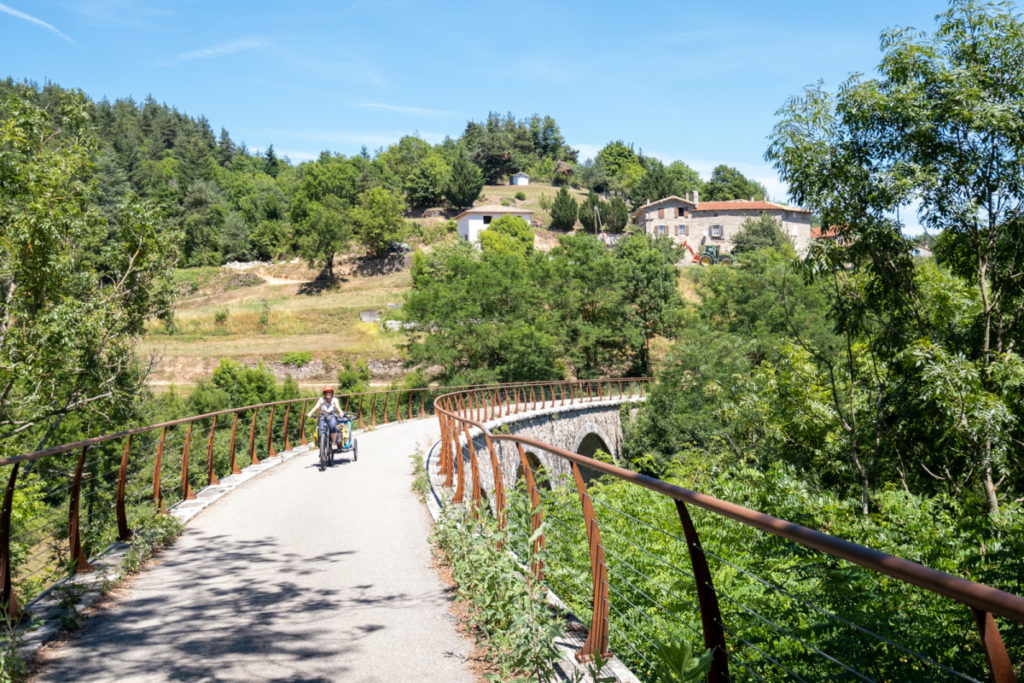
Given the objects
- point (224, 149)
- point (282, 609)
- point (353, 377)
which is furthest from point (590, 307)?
point (224, 149)

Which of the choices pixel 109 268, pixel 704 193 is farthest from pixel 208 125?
pixel 109 268

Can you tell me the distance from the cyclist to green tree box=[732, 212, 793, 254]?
8279 cm

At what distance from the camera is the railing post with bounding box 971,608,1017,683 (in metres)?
1.34

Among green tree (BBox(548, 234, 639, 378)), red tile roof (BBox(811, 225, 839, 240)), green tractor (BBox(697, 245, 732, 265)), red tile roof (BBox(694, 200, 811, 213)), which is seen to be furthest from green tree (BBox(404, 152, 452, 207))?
red tile roof (BBox(811, 225, 839, 240))

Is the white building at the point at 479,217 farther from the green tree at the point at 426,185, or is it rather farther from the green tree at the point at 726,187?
the green tree at the point at 726,187

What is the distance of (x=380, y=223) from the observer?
82250mm

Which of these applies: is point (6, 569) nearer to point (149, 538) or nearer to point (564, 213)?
point (149, 538)

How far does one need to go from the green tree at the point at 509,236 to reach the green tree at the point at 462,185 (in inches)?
1042

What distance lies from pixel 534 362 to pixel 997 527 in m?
31.7

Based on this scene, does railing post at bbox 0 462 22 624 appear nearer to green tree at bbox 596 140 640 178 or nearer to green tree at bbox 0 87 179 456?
green tree at bbox 0 87 179 456

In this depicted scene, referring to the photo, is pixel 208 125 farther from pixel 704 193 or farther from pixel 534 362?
pixel 534 362

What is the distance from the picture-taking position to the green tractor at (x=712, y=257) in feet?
303

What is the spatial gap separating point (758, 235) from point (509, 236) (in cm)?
3332

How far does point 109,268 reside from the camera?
1850 cm
